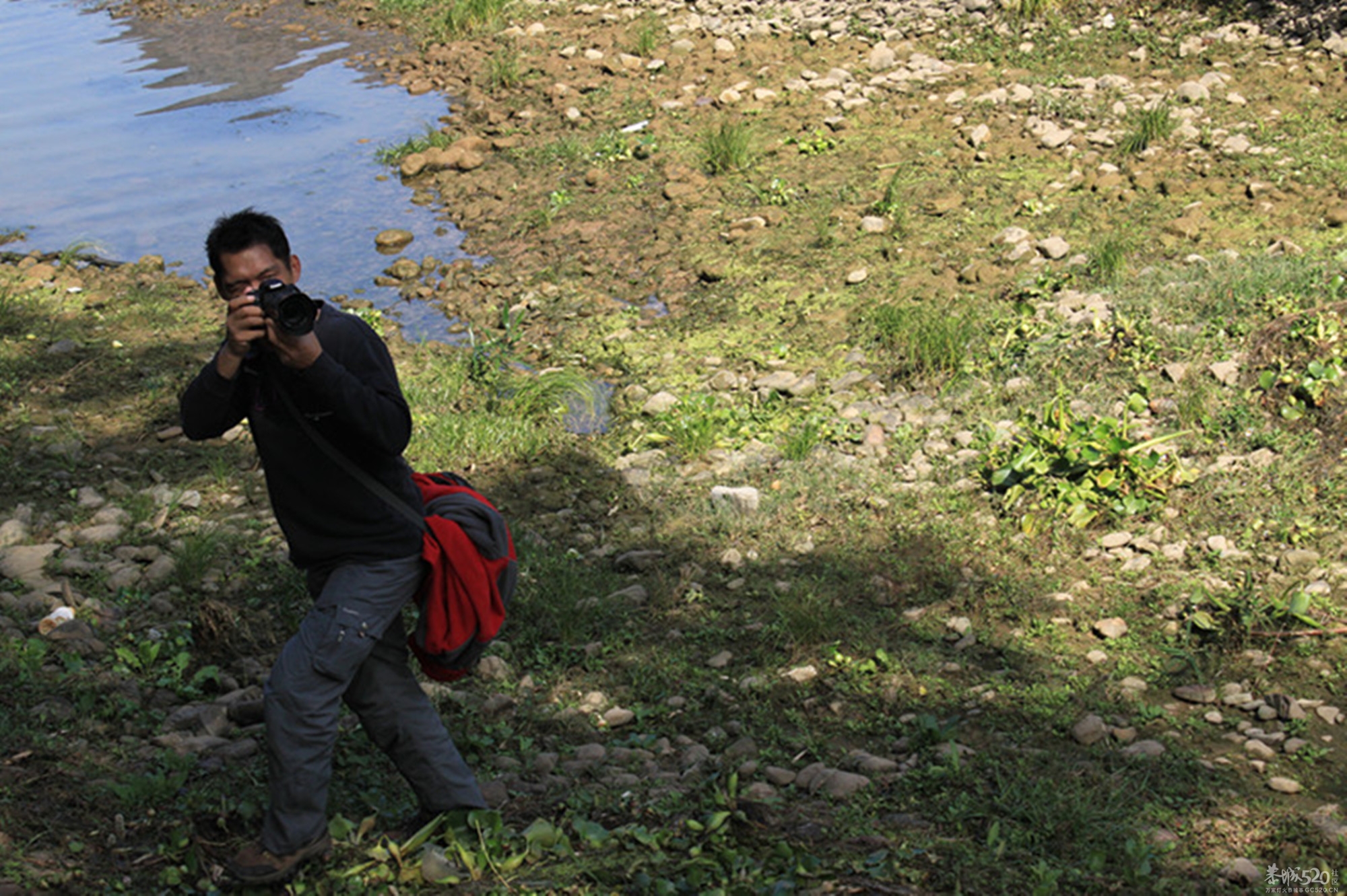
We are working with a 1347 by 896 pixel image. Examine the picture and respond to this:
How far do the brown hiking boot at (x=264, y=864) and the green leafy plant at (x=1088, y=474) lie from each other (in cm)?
305

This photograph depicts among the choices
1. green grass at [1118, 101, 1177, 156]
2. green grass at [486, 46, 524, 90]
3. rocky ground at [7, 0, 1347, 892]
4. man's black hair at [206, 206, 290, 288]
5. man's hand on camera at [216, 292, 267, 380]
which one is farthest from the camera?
green grass at [486, 46, 524, 90]

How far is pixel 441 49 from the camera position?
40.8 ft

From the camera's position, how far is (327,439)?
2863 millimetres

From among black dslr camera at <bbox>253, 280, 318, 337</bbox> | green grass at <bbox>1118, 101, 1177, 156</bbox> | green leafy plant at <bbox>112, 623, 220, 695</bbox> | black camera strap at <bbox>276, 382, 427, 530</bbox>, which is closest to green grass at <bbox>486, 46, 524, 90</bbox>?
green grass at <bbox>1118, 101, 1177, 156</bbox>

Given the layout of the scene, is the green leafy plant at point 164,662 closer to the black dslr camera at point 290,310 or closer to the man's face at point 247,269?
the man's face at point 247,269

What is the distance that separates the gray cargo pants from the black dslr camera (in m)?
0.63

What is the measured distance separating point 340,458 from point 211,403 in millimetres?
333

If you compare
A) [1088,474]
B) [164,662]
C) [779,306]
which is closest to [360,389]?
[164,662]

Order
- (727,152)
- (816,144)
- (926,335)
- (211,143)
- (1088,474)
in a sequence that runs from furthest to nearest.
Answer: (211,143) → (816,144) → (727,152) → (926,335) → (1088,474)

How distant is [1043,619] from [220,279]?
298 centimetres

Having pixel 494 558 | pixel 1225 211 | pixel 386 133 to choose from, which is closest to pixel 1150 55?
pixel 1225 211

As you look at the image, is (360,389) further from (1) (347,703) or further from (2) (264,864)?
(2) (264,864)

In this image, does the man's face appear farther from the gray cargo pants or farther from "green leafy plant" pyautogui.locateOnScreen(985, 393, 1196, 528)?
"green leafy plant" pyautogui.locateOnScreen(985, 393, 1196, 528)

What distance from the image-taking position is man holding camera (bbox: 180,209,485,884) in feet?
9.21
